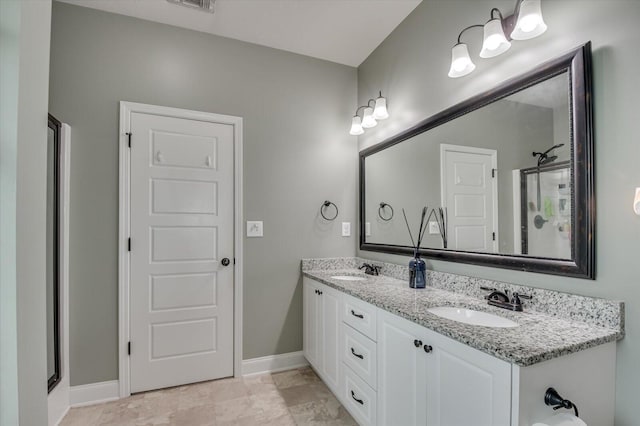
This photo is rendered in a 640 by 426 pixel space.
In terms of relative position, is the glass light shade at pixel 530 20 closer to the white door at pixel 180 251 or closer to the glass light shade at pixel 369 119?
the glass light shade at pixel 369 119

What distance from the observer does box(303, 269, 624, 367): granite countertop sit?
0.97 m

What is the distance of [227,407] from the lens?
6.85ft

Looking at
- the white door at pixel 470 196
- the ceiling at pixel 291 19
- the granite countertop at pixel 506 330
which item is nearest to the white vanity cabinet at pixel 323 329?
the granite countertop at pixel 506 330

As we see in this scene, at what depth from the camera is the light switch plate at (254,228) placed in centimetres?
258

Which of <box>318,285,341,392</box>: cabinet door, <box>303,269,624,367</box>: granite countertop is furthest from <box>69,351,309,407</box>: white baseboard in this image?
<box>303,269,624,367</box>: granite countertop

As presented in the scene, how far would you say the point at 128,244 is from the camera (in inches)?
88.7

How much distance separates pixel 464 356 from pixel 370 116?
6.41 ft

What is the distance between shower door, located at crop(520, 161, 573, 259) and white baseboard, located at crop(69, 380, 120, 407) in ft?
9.15

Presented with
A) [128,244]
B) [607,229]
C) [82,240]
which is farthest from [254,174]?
[607,229]

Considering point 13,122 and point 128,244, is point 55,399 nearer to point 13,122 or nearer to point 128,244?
point 128,244

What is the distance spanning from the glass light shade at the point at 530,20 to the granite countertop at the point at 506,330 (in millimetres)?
1250

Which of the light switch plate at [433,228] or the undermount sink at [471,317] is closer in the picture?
the undermount sink at [471,317]

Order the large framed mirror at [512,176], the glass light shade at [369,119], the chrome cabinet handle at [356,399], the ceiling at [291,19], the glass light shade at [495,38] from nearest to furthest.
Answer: the large framed mirror at [512,176] → the glass light shade at [495,38] → the chrome cabinet handle at [356,399] → the ceiling at [291,19] → the glass light shade at [369,119]

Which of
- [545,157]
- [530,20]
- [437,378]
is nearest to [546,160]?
[545,157]
